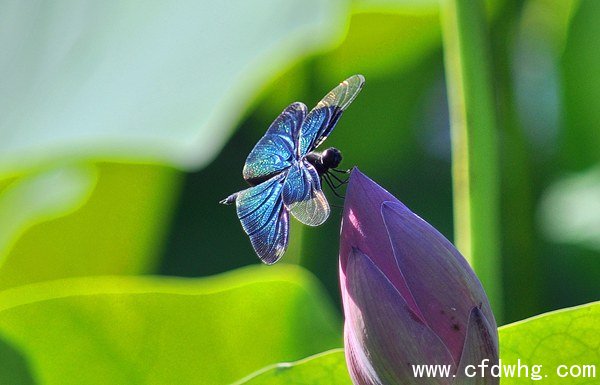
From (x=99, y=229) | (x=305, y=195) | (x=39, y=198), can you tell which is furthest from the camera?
(x=39, y=198)

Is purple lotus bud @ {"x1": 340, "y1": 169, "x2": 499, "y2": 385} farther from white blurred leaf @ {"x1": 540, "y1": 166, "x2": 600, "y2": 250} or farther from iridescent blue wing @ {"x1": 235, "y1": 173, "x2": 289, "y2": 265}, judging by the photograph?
white blurred leaf @ {"x1": 540, "y1": 166, "x2": 600, "y2": 250}

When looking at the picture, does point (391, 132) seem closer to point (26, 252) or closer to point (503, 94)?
point (503, 94)

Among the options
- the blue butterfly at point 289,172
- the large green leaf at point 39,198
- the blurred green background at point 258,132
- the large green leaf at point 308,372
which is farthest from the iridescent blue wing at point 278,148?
the large green leaf at point 39,198

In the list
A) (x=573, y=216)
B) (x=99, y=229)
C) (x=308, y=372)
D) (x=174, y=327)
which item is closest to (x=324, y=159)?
(x=308, y=372)

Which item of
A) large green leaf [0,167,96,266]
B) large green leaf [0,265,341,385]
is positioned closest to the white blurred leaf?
large green leaf [0,265,341,385]

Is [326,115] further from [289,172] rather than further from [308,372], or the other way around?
[308,372]

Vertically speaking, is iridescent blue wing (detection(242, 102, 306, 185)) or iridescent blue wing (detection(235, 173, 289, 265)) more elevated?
iridescent blue wing (detection(242, 102, 306, 185))

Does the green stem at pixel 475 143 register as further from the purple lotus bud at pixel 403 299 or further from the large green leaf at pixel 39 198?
the large green leaf at pixel 39 198
